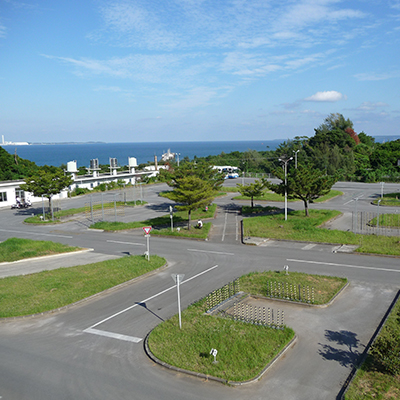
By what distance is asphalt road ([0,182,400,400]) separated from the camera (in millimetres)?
10852

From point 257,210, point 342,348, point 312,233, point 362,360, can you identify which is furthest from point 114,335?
point 257,210

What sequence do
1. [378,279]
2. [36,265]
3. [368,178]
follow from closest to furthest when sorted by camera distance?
[378,279] → [36,265] → [368,178]

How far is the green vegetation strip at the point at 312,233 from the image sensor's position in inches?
1026

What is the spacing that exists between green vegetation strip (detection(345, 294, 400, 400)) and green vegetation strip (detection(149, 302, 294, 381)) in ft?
8.57

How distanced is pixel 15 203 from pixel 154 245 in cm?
3097

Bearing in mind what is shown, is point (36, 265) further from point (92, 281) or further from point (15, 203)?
point (15, 203)

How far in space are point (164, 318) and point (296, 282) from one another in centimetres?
741

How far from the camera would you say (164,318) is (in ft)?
51.9

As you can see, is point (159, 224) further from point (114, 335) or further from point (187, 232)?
point (114, 335)

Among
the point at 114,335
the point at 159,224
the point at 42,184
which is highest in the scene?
the point at 42,184

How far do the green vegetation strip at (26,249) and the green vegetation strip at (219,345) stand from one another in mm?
15218

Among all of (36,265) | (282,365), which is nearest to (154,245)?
(36,265)

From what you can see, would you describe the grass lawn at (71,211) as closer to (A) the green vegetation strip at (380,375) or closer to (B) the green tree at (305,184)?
(B) the green tree at (305,184)

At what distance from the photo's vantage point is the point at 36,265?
24.4m
